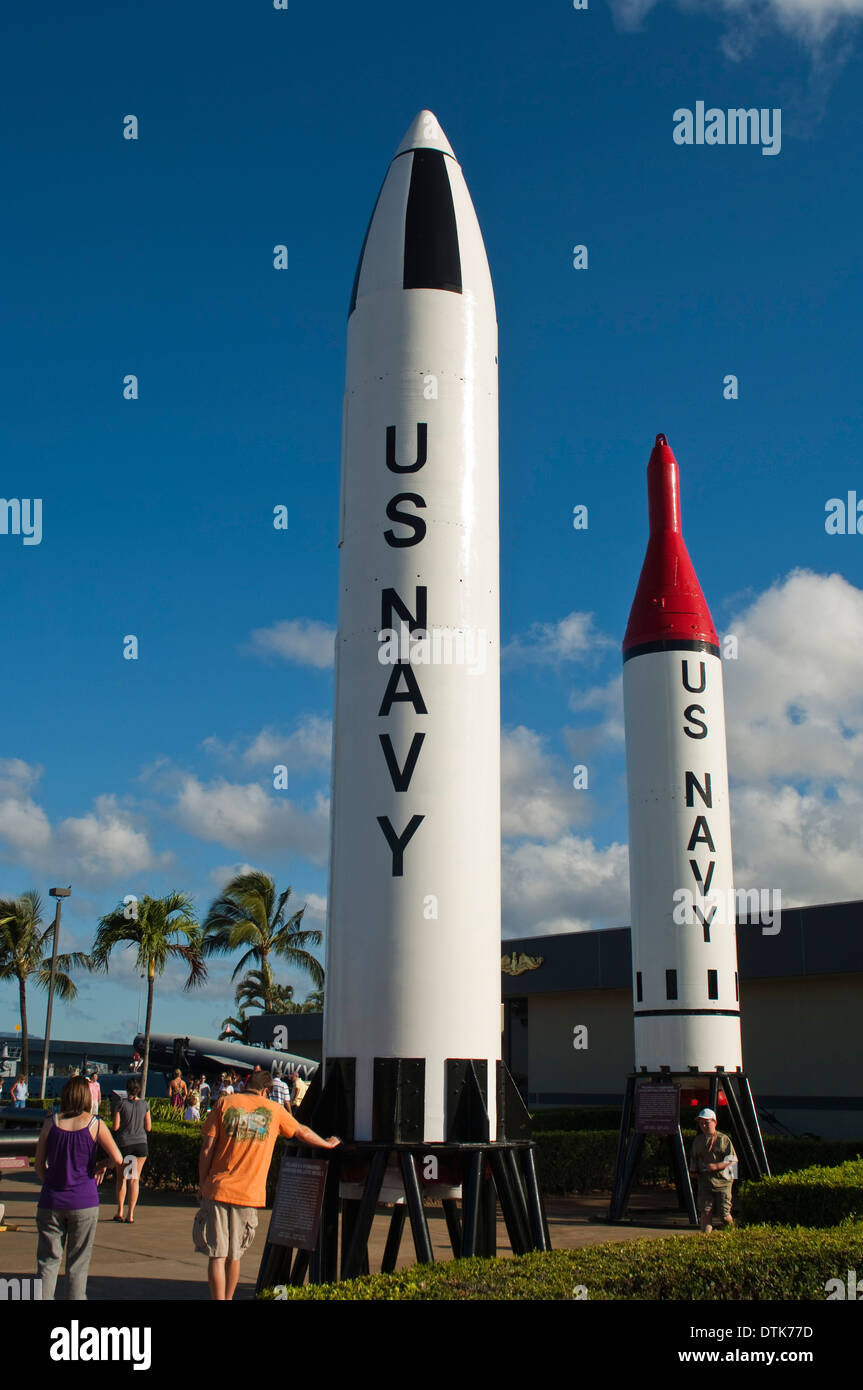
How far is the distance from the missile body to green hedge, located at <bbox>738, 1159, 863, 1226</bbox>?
3.85 meters

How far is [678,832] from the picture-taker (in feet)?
55.0

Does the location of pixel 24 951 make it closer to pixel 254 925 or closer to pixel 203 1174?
pixel 254 925

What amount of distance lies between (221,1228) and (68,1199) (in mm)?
987

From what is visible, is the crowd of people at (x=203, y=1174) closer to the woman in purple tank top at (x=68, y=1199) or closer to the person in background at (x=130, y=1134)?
the woman in purple tank top at (x=68, y=1199)

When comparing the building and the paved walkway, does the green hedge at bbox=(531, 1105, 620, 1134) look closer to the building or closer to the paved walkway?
the building

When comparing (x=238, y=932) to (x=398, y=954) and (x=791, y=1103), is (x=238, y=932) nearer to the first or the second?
(x=791, y=1103)

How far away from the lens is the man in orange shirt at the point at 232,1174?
24.5 ft

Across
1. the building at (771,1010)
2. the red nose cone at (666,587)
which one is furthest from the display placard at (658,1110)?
the building at (771,1010)

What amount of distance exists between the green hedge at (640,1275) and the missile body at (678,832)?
351 inches

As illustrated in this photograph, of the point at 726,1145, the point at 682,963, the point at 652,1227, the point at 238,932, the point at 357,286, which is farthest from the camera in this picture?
the point at 238,932

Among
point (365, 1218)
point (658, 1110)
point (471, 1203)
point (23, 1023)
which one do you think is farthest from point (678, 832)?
point (23, 1023)

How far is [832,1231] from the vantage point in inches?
319
